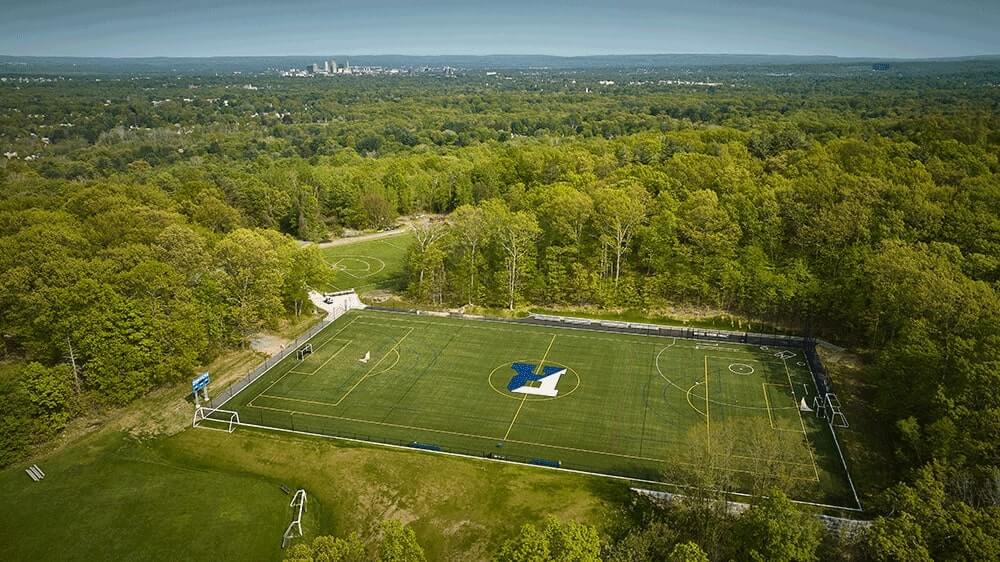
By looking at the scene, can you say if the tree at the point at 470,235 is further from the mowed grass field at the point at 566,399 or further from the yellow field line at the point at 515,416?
the yellow field line at the point at 515,416

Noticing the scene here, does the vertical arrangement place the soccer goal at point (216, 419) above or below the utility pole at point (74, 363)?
below

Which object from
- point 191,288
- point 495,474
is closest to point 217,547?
point 495,474

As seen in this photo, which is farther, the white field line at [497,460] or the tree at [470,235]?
the tree at [470,235]

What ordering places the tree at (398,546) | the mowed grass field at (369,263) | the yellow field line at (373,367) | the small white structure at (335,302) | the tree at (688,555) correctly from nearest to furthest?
the tree at (688,555) < the tree at (398,546) < the yellow field line at (373,367) < the small white structure at (335,302) < the mowed grass field at (369,263)

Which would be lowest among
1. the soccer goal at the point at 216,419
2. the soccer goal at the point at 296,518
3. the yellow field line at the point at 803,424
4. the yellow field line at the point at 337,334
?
the soccer goal at the point at 296,518

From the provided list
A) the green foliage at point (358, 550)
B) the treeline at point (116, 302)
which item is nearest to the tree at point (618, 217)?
the treeline at point (116, 302)

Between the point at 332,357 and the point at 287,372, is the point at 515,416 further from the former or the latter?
the point at 287,372

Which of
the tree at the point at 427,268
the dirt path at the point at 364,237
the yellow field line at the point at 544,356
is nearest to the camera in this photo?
the yellow field line at the point at 544,356
